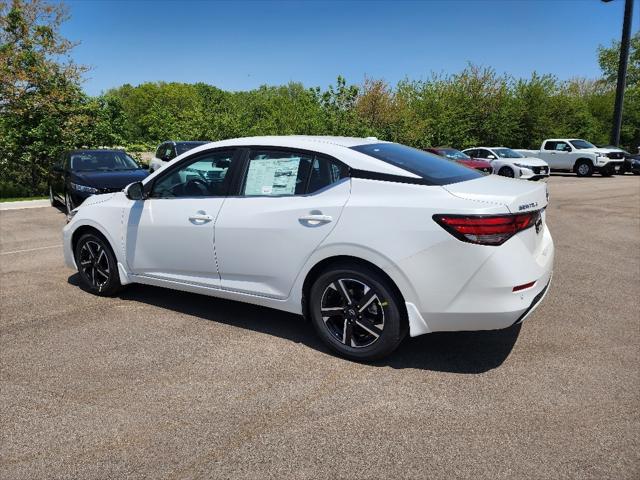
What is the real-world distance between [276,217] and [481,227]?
4.95 feet

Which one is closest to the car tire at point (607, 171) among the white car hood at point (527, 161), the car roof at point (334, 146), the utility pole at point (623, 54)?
the white car hood at point (527, 161)

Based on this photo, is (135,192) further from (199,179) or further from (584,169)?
(584,169)

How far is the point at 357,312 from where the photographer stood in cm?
361

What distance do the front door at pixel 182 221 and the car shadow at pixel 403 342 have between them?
1.61 ft

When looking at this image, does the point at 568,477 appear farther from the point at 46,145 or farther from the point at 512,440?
the point at 46,145

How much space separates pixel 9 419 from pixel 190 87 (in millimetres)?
127457

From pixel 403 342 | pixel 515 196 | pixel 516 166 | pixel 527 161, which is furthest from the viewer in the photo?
pixel 527 161

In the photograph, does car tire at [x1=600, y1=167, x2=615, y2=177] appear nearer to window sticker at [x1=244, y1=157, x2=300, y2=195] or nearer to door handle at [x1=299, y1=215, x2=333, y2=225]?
window sticker at [x1=244, y1=157, x2=300, y2=195]

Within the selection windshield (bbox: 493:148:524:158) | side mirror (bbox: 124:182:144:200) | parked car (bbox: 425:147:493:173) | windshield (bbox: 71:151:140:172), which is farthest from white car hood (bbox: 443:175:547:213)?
windshield (bbox: 493:148:524:158)

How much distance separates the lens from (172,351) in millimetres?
3936

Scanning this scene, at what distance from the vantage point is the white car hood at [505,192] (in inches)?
128

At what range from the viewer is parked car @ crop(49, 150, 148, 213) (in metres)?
10.1

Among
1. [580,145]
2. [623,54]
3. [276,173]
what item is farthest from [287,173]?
[623,54]

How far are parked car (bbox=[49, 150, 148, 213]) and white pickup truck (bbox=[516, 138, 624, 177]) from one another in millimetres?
20284
